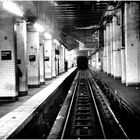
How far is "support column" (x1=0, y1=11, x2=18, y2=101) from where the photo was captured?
35.2ft

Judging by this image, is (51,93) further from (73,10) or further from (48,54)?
(48,54)

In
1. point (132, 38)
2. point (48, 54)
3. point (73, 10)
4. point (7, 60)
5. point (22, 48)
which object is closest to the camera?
point (7, 60)

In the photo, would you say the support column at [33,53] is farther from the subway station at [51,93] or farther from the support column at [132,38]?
the support column at [132,38]

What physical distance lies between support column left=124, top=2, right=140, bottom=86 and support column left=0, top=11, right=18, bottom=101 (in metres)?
7.52

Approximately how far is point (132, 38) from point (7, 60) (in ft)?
26.3

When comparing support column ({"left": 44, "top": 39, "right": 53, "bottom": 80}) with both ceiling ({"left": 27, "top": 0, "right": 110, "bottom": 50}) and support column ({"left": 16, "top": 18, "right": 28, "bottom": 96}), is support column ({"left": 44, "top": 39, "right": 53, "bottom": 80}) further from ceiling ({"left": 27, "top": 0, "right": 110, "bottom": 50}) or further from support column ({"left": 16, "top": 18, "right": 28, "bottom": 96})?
support column ({"left": 16, "top": 18, "right": 28, "bottom": 96})

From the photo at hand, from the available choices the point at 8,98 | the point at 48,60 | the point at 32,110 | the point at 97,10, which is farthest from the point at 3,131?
the point at 48,60

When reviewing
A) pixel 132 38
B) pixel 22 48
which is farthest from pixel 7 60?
pixel 132 38

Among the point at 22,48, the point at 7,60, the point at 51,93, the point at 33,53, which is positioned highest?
the point at 22,48

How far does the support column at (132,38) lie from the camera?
15.2m

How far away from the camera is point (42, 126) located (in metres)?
8.67

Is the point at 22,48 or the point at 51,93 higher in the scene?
the point at 22,48

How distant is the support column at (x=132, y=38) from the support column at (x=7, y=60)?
7.52 meters

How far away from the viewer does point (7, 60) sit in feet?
35.9
